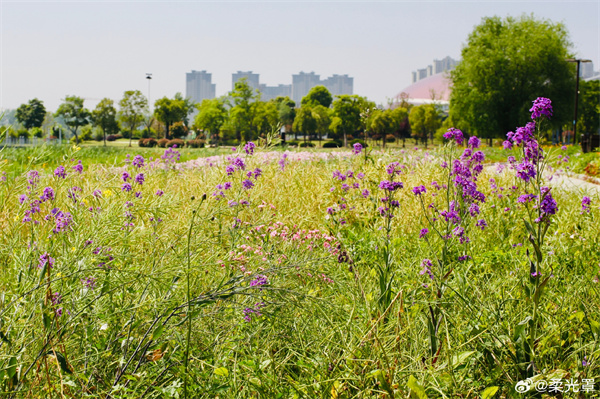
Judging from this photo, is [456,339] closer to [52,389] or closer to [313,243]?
[52,389]

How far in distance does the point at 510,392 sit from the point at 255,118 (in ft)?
Answer: 173

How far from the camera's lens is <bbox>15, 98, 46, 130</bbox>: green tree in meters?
84.8

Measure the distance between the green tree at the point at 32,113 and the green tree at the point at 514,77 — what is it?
8112 centimetres

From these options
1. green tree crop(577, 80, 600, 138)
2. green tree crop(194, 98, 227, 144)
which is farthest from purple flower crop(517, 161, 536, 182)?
green tree crop(194, 98, 227, 144)

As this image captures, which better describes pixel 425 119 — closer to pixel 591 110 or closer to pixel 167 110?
pixel 591 110

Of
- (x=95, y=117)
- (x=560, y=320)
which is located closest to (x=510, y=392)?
(x=560, y=320)

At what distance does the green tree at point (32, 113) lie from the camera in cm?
8475

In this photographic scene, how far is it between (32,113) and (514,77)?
85.0 meters

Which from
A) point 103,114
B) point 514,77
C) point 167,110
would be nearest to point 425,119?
point 514,77

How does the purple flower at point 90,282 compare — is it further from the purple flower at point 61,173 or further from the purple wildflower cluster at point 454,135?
A: the purple wildflower cluster at point 454,135

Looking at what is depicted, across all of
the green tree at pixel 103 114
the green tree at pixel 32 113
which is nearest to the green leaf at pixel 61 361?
the green tree at pixel 103 114

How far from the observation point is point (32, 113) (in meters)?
85.3

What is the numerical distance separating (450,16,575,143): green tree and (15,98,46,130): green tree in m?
81.1

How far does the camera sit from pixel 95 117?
6862 cm
